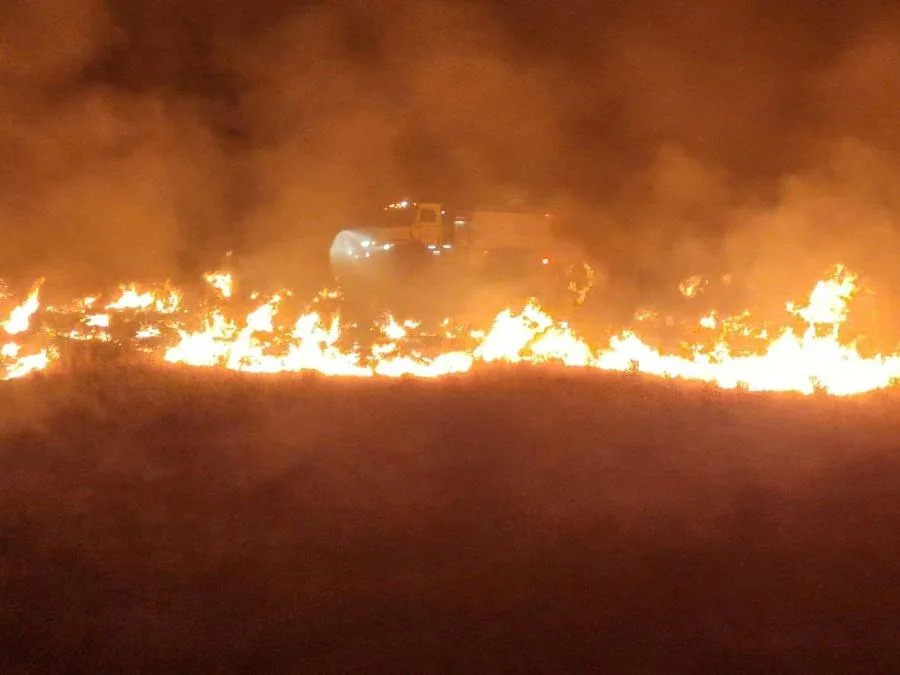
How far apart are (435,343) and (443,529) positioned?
3.39m

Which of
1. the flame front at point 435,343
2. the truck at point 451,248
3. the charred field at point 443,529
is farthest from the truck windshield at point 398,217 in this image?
the charred field at point 443,529

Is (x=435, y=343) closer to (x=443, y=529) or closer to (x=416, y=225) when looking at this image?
(x=443, y=529)

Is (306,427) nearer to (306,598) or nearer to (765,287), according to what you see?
(306,598)

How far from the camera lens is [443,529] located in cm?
450

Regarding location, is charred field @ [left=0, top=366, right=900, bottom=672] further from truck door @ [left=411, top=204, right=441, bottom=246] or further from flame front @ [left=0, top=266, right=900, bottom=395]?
truck door @ [left=411, top=204, right=441, bottom=246]

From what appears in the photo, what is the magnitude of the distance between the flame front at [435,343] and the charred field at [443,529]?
28.4 inches

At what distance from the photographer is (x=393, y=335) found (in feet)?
26.7

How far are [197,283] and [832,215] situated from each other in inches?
280

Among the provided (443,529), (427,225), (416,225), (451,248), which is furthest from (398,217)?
(443,529)

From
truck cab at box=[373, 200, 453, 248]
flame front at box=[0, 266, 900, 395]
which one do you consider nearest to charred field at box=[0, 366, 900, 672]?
flame front at box=[0, 266, 900, 395]

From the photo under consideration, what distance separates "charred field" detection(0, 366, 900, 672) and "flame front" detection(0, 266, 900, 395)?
28.4 inches

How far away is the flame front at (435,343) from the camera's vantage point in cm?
740

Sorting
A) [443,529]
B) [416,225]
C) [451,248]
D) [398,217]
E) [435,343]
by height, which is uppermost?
[398,217]

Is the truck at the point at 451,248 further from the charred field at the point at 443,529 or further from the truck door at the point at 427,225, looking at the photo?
the charred field at the point at 443,529
